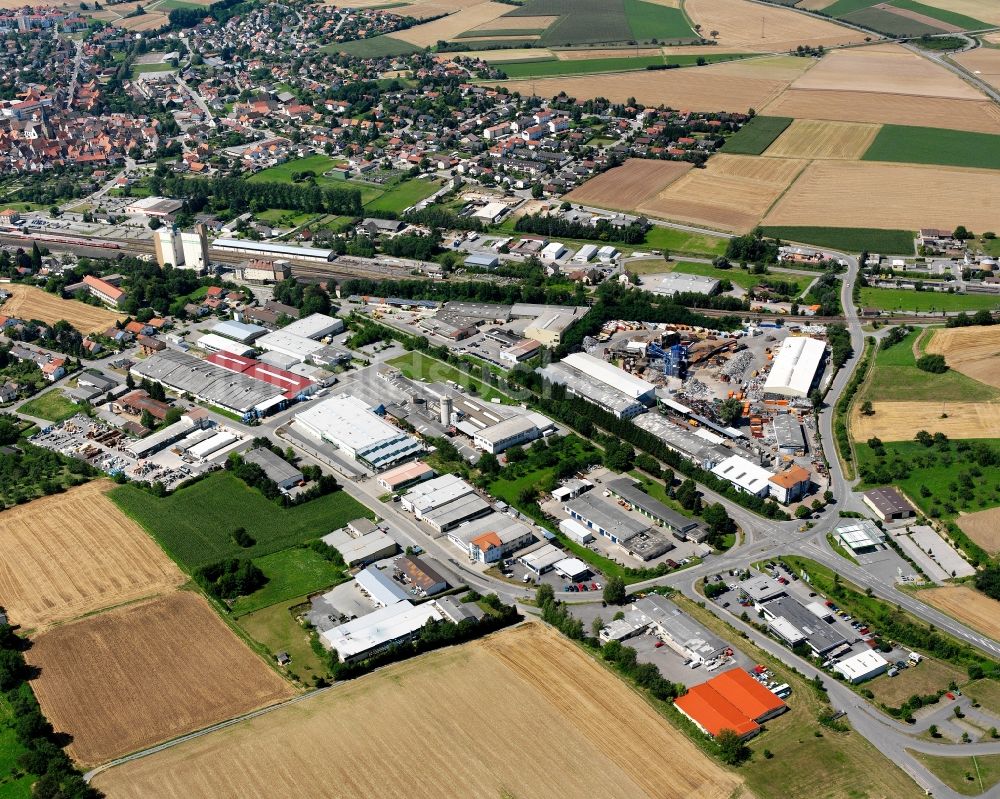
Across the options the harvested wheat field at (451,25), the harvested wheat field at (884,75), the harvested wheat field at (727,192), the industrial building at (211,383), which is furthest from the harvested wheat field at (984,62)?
the industrial building at (211,383)

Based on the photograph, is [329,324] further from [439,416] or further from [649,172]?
[649,172]

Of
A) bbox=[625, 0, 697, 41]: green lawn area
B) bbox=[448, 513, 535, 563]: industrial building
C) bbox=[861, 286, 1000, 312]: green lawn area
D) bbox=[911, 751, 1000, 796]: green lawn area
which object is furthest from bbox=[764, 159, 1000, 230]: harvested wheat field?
bbox=[625, 0, 697, 41]: green lawn area

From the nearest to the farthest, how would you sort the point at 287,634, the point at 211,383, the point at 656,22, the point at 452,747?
the point at 452,747 → the point at 287,634 → the point at 211,383 → the point at 656,22

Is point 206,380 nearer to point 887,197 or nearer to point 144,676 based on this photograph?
point 144,676


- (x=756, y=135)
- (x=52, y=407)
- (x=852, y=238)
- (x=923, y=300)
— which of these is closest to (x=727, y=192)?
(x=852, y=238)

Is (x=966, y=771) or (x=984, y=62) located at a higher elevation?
(x=984, y=62)

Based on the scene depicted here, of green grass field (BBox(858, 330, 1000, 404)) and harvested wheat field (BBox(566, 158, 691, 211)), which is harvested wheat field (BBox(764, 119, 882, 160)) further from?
green grass field (BBox(858, 330, 1000, 404))
